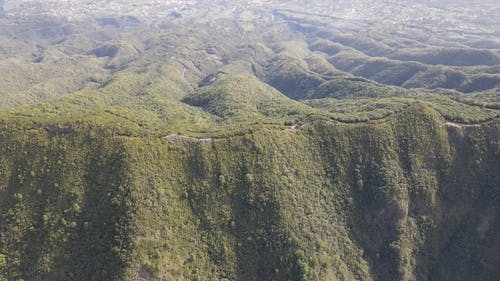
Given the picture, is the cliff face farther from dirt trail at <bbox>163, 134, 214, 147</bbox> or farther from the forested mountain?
dirt trail at <bbox>163, 134, 214, 147</bbox>

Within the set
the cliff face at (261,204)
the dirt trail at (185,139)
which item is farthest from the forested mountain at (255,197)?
the dirt trail at (185,139)

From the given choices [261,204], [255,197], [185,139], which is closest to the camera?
[261,204]

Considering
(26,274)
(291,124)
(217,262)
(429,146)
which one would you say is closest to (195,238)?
(217,262)

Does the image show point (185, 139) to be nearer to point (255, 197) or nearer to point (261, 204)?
point (255, 197)

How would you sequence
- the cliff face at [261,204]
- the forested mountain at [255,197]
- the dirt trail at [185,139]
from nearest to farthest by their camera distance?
the cliff face at [261,204] → the forested mountain at [255,197] → the dirt trail at [185,139]

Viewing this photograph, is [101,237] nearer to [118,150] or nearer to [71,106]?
[118,150]

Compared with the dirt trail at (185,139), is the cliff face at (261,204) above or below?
below

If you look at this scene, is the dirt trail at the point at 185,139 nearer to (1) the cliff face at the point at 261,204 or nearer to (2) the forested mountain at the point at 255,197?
(2) the forested mountain at the point at 255,197

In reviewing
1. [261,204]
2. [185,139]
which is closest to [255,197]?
[261,204]

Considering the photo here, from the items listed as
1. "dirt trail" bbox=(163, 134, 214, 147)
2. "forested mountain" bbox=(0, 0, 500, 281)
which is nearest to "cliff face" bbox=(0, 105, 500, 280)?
"forested mountain" bbox=(0, 0, 500, 281)
